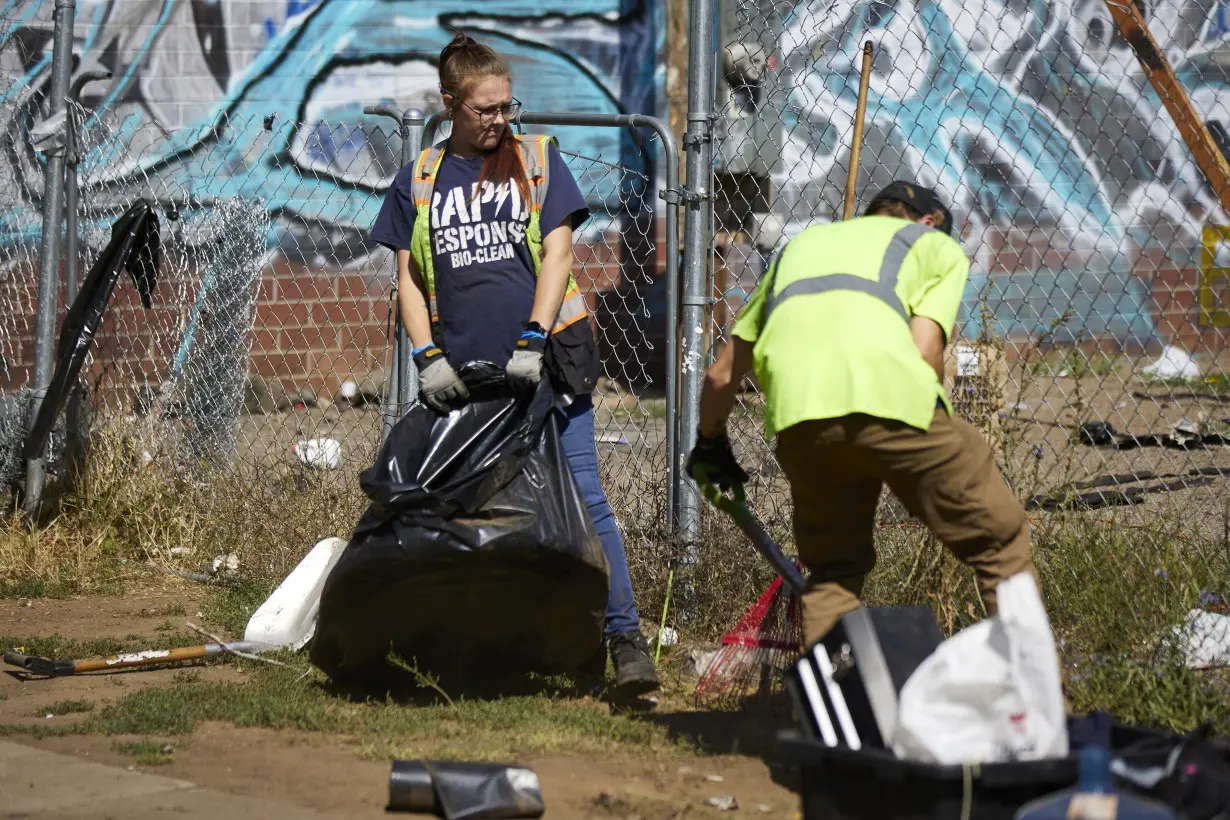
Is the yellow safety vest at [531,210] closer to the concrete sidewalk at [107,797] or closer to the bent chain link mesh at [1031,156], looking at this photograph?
the concrete sidewalk at [107,797]

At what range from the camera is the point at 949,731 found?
2.54m

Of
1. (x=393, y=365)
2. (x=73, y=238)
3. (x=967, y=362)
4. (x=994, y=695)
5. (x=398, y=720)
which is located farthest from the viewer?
(x=73, y=238)

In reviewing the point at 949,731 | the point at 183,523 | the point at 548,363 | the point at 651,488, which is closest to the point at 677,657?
the point at 651,488

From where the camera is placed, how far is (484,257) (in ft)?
13.4

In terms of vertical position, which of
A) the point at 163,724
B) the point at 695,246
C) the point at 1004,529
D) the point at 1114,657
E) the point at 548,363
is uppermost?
the point at 695,246

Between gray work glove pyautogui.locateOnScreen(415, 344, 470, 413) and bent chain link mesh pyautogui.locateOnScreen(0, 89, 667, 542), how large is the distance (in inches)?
44.5

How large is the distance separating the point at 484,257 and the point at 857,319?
4.60ft

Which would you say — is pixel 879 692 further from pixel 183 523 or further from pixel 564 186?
pixel 183 523

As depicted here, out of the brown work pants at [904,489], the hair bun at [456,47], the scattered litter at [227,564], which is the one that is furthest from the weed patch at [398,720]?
the hair bun at [456,47]

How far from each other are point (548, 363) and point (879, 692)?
1.64 metres

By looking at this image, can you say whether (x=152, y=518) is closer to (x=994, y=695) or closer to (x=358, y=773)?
(x=358, y=773)

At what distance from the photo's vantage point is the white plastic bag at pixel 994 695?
8.06 ft

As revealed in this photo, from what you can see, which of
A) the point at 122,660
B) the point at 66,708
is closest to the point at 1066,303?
the point at 122,660

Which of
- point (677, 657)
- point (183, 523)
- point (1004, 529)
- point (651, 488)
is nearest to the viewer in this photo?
point (1004, 529)
